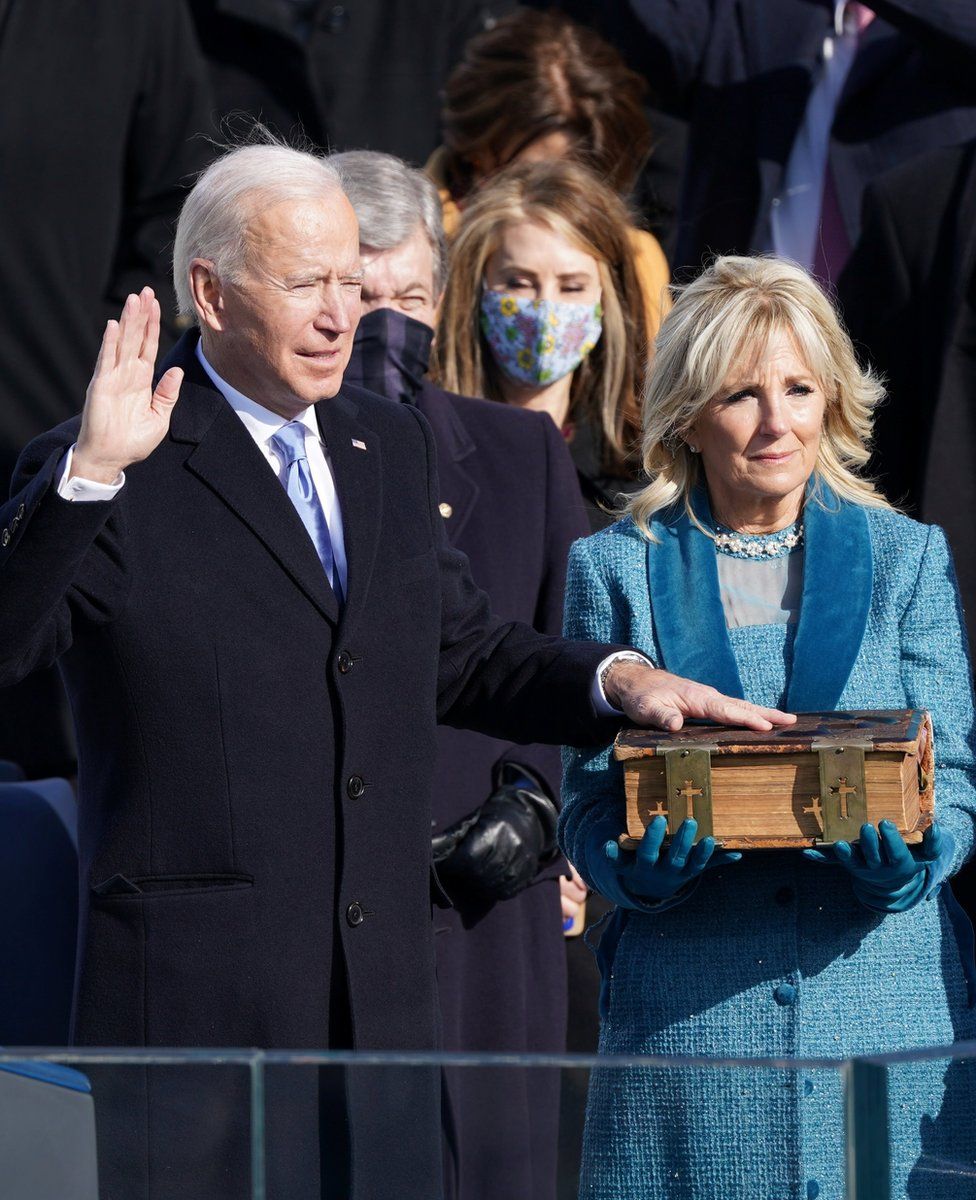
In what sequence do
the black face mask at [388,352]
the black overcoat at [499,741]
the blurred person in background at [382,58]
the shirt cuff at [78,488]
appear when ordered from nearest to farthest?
1. the shirt cuff at [78,488]
2. the black overcoat at [499,741]
3. the black face mask at [388,352]
4. the blurred person in background at [382,58]

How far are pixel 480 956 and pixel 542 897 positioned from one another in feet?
0.77

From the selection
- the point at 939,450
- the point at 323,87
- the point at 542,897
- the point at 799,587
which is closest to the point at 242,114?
the point at 323,87

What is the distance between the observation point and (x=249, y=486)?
2840mm

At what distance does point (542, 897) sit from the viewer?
12.9ft

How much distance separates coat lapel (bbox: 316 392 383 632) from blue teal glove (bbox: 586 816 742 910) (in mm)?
491

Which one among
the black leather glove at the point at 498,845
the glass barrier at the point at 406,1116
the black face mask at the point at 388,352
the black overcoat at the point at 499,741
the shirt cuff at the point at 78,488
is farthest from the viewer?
the black face mask at the point at 388,352

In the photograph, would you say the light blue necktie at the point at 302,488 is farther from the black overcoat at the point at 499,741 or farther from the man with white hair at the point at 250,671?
the black overcoat at the point at 499,741

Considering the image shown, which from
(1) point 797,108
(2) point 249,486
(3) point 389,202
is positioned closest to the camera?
(2) point 249,486

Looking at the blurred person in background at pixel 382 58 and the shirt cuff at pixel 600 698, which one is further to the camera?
the blurred person in background at pixel 382 58

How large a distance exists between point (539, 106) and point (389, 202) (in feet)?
3.86

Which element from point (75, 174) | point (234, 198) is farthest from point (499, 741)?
point (75, 174)

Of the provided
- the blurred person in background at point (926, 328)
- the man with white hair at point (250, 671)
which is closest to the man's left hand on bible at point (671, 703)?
the man with white hair at point (250, 671)

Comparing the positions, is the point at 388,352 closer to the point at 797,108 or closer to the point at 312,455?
the point at 312,455

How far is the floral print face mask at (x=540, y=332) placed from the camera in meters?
4.41
